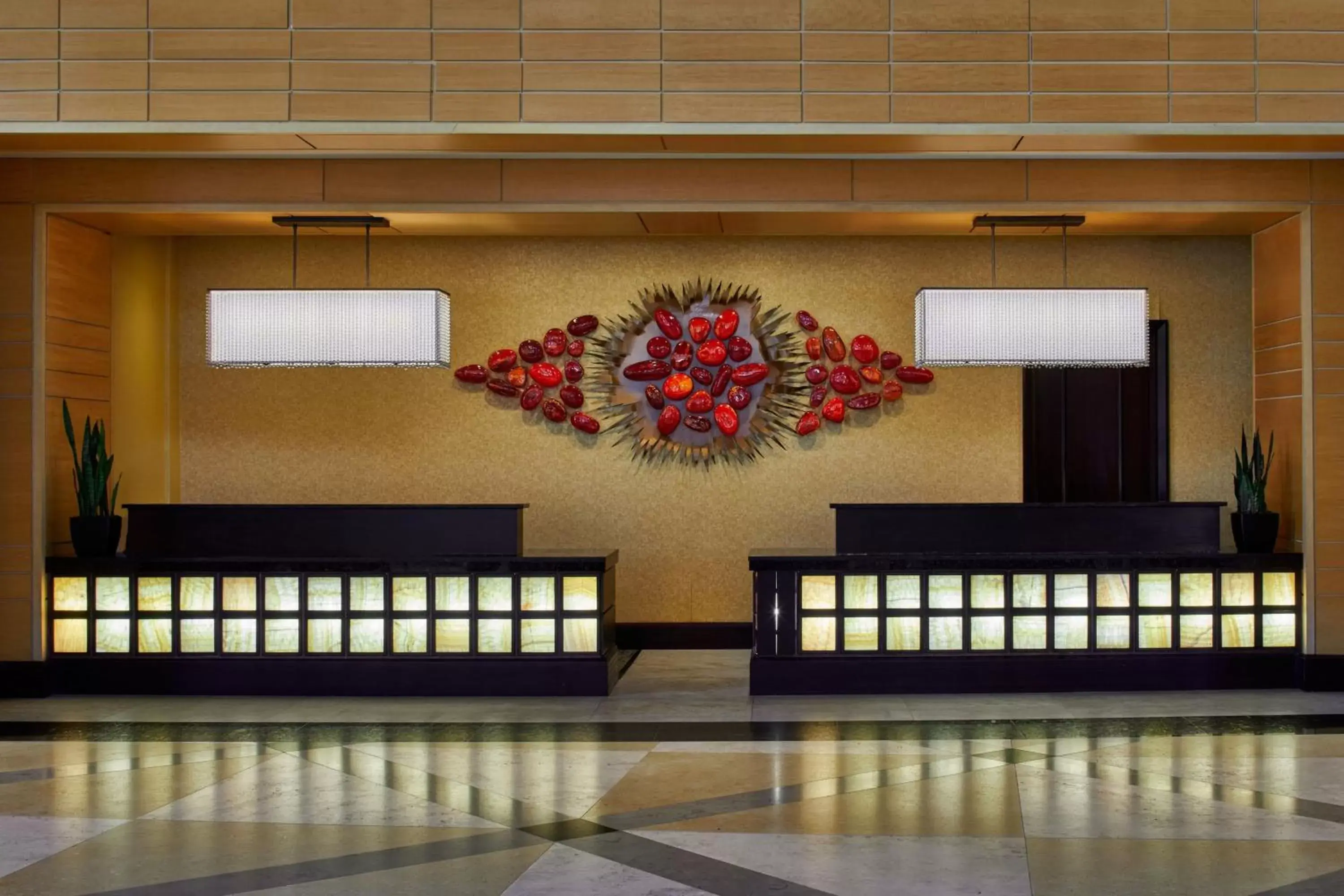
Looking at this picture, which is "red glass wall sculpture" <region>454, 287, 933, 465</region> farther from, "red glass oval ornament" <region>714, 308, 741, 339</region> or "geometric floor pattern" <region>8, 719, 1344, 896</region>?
"geometric floor pattern" <region>8, 719, 1344, 896</region>

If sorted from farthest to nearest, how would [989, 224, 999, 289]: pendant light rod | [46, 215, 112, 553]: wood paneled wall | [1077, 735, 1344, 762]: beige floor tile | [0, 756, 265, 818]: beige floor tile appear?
[989, 224, 999, 289]: pendant light rod, [46, 215, 112, 553]: wood paneled wall, [1077, 735, 1344, 762]: beige floor tile, [0, 756, 265, 818]: beige floor tile

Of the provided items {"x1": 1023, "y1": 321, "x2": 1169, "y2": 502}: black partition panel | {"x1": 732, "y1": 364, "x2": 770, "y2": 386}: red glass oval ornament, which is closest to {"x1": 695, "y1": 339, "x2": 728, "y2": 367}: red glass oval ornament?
{"x1": 732, "y1": 364, "x2": 770, "y2": 386}: red glass oval ornament

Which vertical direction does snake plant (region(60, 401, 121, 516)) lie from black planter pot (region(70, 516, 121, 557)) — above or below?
above

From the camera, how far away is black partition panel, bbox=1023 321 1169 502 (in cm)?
897

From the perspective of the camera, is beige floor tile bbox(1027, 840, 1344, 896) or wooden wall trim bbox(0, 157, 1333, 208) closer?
beige floor tile bbox(1027, 840, 1344, 896)

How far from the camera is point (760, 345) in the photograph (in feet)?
29.5

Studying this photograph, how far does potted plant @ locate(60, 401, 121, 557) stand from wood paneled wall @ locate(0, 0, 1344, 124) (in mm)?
2100

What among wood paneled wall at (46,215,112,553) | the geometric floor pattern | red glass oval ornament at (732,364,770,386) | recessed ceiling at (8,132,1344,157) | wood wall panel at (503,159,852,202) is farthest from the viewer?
red glass oval ornament at (732,364,770,386)

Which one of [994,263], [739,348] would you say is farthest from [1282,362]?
[739,348]

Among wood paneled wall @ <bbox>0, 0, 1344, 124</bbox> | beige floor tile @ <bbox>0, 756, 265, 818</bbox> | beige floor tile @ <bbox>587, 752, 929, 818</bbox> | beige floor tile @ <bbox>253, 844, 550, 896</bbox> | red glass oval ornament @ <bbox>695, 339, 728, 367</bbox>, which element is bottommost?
beige floor tile @ <bbox>0, 756, 265, 818</bbox>

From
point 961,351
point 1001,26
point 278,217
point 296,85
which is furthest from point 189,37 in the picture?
point 961,351

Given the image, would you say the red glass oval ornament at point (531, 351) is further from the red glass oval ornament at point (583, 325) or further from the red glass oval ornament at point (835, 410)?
the red glass oval ornament at point (835, 410)

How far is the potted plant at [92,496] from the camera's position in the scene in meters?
7.46

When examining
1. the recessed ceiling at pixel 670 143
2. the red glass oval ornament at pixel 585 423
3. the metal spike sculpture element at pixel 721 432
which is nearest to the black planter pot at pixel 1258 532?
the recessed ceiling at pixel 670 143
